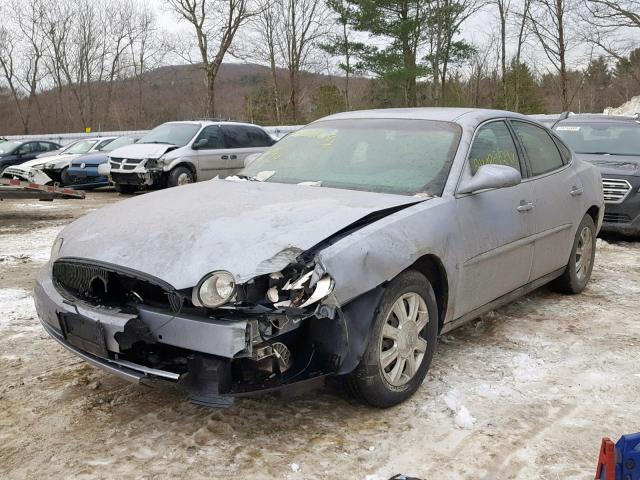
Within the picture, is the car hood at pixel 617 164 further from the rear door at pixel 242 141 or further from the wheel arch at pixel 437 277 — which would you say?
the rear door at pixel 242 141

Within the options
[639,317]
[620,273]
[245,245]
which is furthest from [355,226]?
[620,273]

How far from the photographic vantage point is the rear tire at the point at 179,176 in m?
12.6

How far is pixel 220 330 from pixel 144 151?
11.2 m

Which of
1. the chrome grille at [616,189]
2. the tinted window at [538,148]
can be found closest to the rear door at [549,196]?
the tinted window at [538,148]

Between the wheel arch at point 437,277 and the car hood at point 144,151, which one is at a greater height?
the car hood at point 144,151

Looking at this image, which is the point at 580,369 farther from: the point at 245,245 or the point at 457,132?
the point at 245,245

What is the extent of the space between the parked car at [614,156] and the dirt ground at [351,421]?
3727 millimetres

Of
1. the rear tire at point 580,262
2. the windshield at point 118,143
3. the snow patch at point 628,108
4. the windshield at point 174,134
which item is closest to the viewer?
the rear tire at point 580,262

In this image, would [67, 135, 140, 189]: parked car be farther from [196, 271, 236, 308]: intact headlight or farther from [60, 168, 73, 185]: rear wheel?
[196, 271, 236, 308]: intact headlight

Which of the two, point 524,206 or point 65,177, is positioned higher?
point 65,177

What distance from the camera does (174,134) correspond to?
44.9ft

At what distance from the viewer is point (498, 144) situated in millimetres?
4258

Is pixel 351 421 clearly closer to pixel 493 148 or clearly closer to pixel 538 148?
pixel 493 148

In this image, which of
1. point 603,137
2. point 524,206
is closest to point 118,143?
point 603,137
